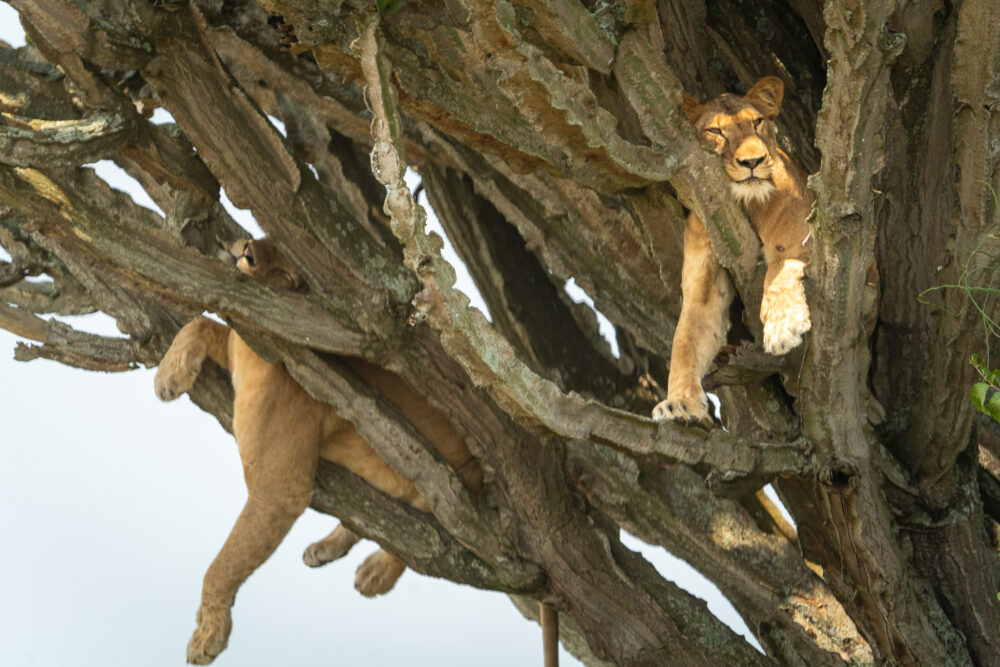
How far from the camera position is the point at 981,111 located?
394 cm

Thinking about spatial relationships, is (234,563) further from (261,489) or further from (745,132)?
(745,132)

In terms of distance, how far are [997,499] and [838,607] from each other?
79 centimetres

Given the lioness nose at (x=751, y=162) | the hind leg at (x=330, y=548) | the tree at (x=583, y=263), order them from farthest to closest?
1. the hind leg at (x=330, y=548)
2. the lioness nose at (x=751, y=162)
3. the tree at (x=583, y=263)

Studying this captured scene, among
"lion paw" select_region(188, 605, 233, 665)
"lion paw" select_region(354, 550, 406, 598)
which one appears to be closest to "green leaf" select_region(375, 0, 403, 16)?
"lion paw" select_region(188, 605, 233, 665)

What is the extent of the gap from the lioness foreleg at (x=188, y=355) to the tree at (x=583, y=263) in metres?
0.22

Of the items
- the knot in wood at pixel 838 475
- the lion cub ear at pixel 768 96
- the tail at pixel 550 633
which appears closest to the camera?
the knot in wood at pixel 838 475

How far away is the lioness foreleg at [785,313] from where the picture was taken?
3839mm

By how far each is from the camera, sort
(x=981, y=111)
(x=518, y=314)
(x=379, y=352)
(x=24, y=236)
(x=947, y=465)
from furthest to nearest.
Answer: (x=518, y=314)
(x=24, y=236)
(x=379, y=352)
(x=947, y=465)
(x=981, y=111)

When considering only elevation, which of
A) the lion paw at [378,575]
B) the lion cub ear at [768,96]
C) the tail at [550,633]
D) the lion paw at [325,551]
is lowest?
the tail at [550,633]

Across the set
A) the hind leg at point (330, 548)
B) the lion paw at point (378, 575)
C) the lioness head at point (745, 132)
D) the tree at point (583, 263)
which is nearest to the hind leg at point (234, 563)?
the tree at point (583, 263)

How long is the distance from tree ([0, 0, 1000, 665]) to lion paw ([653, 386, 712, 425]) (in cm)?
7

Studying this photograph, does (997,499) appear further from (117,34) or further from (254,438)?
(117,34)

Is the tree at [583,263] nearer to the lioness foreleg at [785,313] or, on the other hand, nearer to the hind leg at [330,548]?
the lioness foreleg at [785,313]

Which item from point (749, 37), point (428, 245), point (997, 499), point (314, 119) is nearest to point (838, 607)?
point (997, 499)
